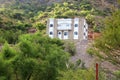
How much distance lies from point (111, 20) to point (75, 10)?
3523 cm

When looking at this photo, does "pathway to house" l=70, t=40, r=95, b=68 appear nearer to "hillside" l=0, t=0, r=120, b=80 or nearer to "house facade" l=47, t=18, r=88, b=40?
"hillside" l=0, t=0, r=120, b=80

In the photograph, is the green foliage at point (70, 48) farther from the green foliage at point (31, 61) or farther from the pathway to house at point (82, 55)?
the green foliage at point (31, 61)

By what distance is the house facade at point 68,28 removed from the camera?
3469 cm

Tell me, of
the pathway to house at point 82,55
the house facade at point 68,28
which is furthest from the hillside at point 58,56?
the house facade at point 68,28

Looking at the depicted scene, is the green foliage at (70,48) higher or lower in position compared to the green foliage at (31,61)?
lower

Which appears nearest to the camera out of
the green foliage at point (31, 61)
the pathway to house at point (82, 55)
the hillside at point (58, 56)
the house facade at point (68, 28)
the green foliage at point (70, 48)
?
the hillside at point (58, 56)

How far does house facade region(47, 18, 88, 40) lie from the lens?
34688 mm

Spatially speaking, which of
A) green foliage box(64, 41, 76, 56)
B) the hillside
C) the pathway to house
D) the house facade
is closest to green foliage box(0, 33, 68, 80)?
the hillside

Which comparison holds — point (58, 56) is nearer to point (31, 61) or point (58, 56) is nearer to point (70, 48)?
point (31, 61)

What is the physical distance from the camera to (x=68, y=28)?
3506 centimetres

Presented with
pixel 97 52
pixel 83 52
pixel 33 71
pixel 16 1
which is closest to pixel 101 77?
pixel 97 52

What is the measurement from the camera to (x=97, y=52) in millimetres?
9820

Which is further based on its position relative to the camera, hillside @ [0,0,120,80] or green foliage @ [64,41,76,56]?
green foliage @ [64,41,76,56]

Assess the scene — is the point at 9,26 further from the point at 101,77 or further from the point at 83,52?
the point at 101,77
